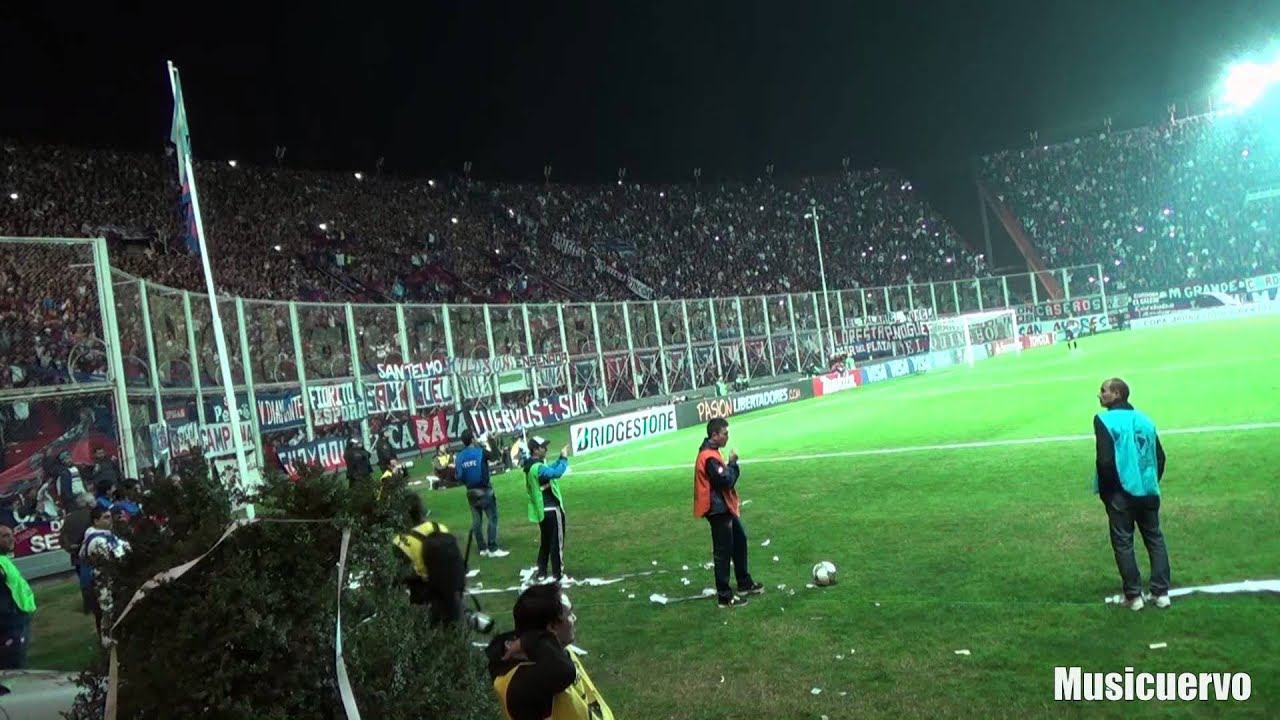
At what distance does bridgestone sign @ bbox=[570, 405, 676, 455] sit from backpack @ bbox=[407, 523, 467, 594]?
816 inches

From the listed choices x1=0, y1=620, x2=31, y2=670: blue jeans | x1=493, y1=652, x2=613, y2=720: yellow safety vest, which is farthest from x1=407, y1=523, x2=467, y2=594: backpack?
x1=0, y1=620, x2=31, y2=670: blue jeans

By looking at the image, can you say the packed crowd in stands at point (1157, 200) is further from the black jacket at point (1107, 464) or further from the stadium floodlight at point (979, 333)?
Answer: the black jacket at point (1107, 464)

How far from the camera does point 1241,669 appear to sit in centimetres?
698

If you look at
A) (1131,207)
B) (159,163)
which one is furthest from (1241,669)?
(1131,207)

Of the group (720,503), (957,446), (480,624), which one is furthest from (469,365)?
(480,624)

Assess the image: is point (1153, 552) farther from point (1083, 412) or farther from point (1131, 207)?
point (1131, 207)

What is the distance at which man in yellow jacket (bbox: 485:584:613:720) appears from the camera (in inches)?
158

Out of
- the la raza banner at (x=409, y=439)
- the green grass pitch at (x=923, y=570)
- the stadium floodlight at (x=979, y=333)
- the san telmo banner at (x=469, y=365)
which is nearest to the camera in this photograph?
the green grass pitch at (x=923, y=570)

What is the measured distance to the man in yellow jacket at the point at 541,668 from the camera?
402cm

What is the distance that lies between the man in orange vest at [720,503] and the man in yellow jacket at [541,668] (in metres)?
5.92

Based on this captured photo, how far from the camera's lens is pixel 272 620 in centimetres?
434

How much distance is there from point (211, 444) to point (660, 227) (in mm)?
50481

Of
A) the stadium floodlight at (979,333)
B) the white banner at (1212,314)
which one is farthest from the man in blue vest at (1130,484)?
the white banner at (1212,314)

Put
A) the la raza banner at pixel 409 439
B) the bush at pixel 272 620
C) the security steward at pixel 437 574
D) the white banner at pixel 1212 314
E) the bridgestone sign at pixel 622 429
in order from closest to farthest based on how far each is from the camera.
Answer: the bush at pixel 272 620 < the security steward at pixel 437 574 < the la raza banner at pixel 409 439 < the bridgestone sign at pixel 622 429 < the white banner at pixel 1212 314
